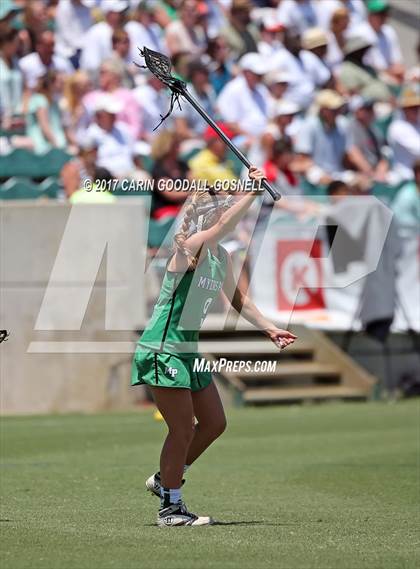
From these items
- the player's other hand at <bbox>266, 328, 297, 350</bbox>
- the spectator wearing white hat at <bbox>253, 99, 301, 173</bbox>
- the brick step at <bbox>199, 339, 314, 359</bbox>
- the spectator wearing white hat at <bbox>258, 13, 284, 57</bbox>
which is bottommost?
the brick step at <bbox>199, 339, 314, 359</bbox>

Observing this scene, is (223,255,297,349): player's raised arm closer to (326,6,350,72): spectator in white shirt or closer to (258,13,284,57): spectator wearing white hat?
(258,13,284,57): spectator wearing white hat

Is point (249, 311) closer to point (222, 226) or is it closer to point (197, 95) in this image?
point (222, 226)

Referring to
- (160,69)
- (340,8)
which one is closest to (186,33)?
(340,8)

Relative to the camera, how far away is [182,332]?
26.4ft

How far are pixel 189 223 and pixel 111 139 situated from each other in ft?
31.3

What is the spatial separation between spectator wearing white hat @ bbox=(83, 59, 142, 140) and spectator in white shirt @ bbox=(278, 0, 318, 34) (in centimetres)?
459

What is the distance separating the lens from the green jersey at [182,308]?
26.3ft

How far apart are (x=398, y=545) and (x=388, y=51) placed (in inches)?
641

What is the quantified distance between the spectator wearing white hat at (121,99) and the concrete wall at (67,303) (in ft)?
5.99

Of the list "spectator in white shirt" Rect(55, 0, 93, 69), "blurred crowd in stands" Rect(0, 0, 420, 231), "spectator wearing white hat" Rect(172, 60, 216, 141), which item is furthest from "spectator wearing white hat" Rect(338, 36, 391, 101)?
"spectator in white shirt" Rect(55, 0, 93, 69)

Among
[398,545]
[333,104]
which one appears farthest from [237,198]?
[333,104]

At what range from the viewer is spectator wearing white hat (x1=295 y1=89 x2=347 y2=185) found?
19094mm

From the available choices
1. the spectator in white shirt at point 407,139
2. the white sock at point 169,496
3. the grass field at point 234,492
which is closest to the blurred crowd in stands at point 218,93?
the spectator in white shirt at point 407,139

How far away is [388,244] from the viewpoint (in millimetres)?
17531
